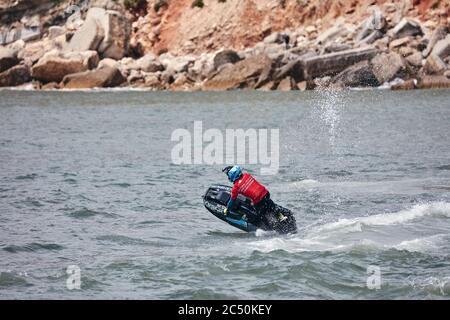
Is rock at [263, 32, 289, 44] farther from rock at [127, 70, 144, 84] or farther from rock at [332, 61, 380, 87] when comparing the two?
rock at [332, 61, 380, 87]

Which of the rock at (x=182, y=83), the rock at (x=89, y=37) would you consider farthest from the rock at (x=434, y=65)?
the rock at (x=89, y=37)

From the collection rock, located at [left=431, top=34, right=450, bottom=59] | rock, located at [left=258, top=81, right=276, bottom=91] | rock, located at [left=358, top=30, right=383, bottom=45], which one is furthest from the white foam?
rock, located at [left=358, top=30, right=383, bottom=45]

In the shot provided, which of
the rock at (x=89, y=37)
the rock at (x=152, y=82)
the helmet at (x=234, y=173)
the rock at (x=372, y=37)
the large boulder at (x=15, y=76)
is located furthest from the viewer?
the large boulder at (x=15, y=76)

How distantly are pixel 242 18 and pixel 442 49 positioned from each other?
19.7m

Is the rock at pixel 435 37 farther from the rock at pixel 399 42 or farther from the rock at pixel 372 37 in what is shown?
the rock at pixel 372 37

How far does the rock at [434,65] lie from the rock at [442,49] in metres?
0.76

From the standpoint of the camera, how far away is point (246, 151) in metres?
33.9

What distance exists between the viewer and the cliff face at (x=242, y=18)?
66.5m

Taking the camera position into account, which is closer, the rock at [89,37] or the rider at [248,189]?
the rider at [248,189]

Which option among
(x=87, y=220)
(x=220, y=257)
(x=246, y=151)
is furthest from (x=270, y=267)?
(x=246, y=151)

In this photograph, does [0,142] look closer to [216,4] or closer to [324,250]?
[324,250]

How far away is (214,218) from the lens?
21266 millimetres

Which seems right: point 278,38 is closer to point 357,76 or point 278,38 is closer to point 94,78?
point 357,76

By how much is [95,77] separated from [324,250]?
48.2 m
